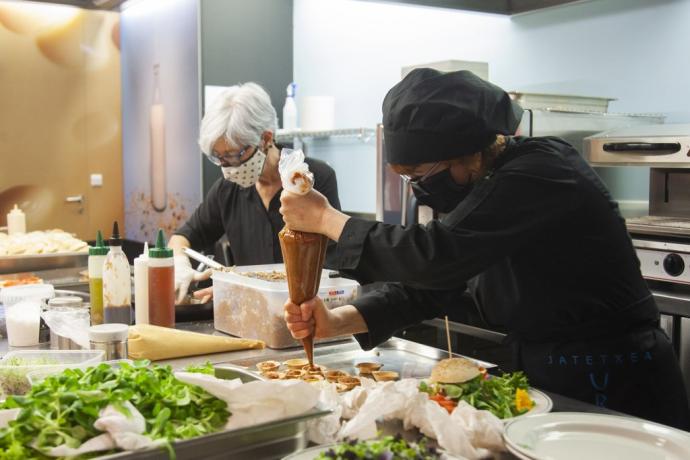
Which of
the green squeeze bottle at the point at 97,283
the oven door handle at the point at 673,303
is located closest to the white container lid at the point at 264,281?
the green squeeze bottle at the point at 97,283

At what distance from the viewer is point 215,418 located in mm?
1353

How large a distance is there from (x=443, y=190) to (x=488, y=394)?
21.3 inches

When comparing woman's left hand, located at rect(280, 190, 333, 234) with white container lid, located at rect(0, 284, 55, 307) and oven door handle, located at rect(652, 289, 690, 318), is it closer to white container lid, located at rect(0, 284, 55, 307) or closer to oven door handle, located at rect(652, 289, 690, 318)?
white container lid, located at rect(0, 284, 55, 307)

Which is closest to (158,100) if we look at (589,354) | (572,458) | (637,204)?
(637,204)

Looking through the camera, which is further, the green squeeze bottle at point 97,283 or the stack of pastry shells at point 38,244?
the stack of pastry shells at point 38,244

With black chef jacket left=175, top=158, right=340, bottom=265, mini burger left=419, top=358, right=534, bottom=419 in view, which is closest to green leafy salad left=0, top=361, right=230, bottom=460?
mini burger left=419, top=358, right=534, bottom=419

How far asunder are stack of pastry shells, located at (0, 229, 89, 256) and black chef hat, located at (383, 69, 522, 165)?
339cm

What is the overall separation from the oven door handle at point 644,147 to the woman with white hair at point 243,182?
1.20m

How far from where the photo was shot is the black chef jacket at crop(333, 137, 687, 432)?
1707 millimetres

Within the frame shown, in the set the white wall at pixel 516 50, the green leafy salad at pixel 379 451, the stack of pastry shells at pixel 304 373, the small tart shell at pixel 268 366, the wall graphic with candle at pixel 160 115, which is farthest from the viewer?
the wall graphic with candle at pixel 160 115

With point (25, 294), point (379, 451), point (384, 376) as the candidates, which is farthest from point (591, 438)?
point (25, 294)

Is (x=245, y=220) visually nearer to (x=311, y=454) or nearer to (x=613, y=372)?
(x=613, y=372)

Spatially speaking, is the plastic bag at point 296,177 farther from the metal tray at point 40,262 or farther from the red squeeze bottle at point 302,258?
the metal tray at point 40,262

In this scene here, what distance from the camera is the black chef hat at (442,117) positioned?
1742 millimetres
